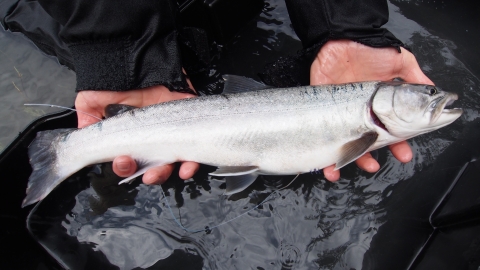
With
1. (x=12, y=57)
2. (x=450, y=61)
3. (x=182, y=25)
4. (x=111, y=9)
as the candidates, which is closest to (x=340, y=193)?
(x=450, y=61)

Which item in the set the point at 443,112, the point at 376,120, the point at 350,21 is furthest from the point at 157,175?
the point at 443,112

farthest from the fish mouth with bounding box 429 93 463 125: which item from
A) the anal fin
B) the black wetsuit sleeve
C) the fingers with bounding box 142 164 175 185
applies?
the fingers with bounding box 142 164 175 185

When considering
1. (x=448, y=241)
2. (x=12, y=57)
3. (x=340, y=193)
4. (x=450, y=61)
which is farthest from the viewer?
(x=12, y=57)

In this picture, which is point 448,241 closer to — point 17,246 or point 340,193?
point 340,193

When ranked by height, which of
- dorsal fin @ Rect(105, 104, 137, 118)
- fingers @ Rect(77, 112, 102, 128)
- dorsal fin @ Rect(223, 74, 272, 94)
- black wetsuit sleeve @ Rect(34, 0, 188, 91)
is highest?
black wetsuit sleeve @ Rect(34, 0, 188, 91)

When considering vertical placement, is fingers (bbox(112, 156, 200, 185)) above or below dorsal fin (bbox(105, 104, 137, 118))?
below

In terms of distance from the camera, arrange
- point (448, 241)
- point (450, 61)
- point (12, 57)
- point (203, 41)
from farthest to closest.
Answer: point (12, 57) < point (450, 61) < point (203, 41) < point (448, 241)

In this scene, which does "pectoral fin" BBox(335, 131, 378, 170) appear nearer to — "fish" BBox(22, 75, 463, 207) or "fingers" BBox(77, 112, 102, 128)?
"fish" BBox(22, 75, 463, 207)
